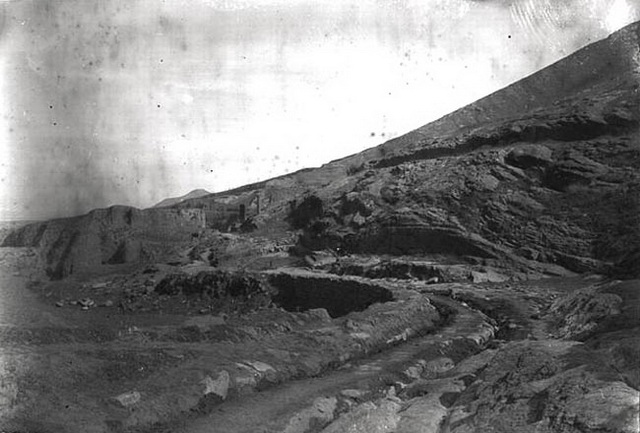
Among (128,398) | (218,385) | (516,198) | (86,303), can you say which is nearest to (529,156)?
(516,198)

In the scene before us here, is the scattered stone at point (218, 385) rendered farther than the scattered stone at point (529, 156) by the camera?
No

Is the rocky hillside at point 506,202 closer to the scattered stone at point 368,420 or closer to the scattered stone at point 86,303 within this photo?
the scattered stone at point 368,420

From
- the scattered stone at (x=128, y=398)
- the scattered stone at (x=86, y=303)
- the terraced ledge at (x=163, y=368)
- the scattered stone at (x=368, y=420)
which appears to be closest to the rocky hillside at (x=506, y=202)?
the terraced ledge at (x=163, y=368)

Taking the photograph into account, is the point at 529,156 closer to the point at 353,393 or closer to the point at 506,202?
the point at 506,202

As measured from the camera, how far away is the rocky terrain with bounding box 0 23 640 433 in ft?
28.2

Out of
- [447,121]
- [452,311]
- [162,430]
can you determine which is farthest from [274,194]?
[162,430]

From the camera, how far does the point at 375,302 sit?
88.0ft

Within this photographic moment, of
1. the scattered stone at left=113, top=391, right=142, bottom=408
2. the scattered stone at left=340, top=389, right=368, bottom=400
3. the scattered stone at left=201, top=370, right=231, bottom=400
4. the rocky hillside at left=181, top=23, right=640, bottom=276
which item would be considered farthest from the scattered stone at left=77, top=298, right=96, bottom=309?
the scattered stone at left=340, top=389, right=368, bottom=400

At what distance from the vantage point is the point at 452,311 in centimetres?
2123

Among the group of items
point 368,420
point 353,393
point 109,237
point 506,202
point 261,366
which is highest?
point 109,237

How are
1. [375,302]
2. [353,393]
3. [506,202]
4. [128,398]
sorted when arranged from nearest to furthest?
[128,398]
[353,393]
[375,302]
[506,202]

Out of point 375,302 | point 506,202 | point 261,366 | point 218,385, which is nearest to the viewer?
point 218,385

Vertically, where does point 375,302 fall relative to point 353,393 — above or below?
below

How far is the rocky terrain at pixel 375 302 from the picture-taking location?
859 centimetres
